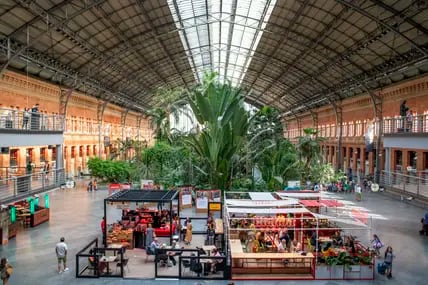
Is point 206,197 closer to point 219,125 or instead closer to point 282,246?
point 219,125

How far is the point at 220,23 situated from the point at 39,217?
24.1 meters

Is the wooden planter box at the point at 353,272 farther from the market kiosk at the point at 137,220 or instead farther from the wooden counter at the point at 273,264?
the market kiosk at the point at 137,220

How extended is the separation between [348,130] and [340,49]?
14219 mm

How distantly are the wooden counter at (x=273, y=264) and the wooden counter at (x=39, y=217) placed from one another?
1091 cm

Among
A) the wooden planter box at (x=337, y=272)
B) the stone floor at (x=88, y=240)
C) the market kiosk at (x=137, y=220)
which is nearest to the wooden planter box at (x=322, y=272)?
the wooden planter box at (x=337, y=272)

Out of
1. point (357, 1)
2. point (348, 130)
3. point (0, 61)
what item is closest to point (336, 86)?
point (348, 130)

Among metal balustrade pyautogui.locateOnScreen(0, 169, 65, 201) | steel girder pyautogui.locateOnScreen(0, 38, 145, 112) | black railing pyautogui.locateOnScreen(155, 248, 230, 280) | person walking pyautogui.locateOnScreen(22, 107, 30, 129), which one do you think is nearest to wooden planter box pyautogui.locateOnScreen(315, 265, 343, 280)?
black railing pyautogui.locateOnScreen(155, 248, 230, 280)

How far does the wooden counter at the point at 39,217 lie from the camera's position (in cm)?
1953

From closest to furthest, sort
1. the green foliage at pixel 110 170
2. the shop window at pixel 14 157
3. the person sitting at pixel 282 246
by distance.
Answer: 1. the person sitting at pixel 282 246
2. the shop window at pixel 14 157
3. the green foliage at pixel 110 170

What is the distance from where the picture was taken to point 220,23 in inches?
1474

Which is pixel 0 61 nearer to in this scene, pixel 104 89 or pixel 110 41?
pixel 110 41

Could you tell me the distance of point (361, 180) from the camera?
38.2 metres

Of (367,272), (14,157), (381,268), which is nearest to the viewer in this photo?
(367,272)

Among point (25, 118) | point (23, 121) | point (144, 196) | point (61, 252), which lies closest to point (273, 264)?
point (144, 196)
